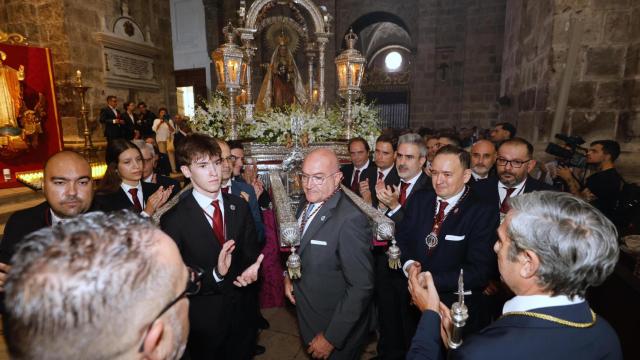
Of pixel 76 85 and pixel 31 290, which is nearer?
pixel 31 290

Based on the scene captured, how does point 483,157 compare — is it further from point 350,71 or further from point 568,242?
point 350,71

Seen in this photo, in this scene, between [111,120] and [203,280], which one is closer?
[203,280]

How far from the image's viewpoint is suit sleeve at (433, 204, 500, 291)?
7.87ft

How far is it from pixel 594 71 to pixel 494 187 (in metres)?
3.91

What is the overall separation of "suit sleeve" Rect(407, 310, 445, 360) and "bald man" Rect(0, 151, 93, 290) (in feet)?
7.88

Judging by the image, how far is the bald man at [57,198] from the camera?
2.22 meters

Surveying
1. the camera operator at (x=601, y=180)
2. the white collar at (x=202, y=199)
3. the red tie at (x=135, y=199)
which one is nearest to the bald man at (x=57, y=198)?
the white collar at (x=202, y=199)

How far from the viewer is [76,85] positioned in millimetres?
8289

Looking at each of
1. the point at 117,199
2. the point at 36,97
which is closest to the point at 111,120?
the point at 36,97

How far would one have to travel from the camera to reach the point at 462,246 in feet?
8.25

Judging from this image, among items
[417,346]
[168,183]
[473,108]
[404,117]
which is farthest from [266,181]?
[404,117]

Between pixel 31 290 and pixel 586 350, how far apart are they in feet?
6.05

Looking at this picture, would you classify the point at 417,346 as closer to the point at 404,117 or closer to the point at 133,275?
the point at 133,275

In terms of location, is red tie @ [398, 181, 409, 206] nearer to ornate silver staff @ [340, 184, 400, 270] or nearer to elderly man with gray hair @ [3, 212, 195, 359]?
ornate silver staff @ [340, 184, 400, 270]
